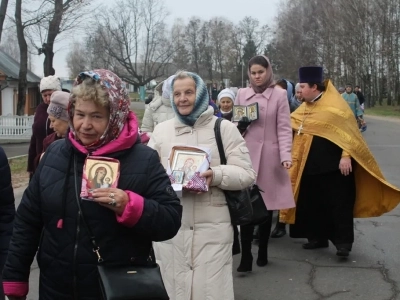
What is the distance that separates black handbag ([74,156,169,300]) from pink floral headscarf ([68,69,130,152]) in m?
0.22

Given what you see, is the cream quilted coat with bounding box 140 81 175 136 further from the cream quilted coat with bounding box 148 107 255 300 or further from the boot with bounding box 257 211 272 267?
the cream quilted coat with bounding box 148 107 255 300

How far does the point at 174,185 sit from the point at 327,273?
266cm

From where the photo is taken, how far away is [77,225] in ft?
8.32

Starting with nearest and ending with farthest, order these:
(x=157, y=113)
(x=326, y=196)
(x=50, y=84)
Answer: (x=326, y=196), (x=50, y=84), (x=157, y=113)

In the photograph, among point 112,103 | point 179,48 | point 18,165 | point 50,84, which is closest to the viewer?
point 112,103

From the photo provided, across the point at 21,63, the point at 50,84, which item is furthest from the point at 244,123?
the point at 21,63

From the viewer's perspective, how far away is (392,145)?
1898 centimetres

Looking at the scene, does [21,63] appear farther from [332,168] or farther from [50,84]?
[332,168]

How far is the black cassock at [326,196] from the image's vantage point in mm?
6266

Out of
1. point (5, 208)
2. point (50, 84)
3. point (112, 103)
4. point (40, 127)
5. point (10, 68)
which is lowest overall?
point (5, 208)

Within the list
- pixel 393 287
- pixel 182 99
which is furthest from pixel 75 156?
pixel 393 287

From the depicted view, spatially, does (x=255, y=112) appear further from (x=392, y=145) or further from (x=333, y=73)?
(x=333, y=73)

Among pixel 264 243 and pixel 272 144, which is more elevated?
pixel 272 144

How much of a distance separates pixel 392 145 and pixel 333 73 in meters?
45.4
